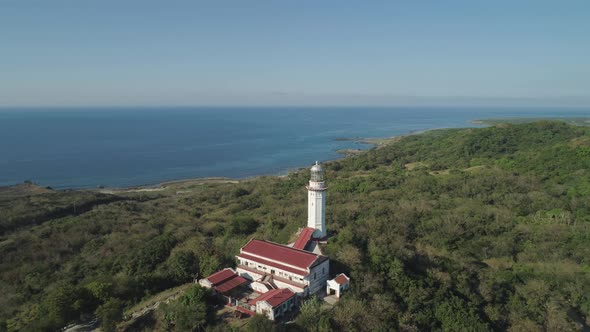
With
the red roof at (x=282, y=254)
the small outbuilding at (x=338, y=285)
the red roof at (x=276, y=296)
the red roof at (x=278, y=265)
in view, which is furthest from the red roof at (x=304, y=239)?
the red roof at (x=276, y=296)

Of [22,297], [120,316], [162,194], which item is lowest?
[162,194]

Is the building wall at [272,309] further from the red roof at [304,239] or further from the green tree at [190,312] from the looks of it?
the red roof at [304,239]

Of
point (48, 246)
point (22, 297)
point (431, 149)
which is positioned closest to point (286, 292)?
point (22, 297)

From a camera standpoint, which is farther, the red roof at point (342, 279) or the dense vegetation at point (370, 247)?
the red roof at point (342, 279)

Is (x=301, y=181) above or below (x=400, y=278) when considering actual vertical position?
below

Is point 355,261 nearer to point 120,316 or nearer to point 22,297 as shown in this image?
point 120,316

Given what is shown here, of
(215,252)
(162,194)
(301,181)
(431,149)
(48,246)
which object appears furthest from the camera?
(431,149)
